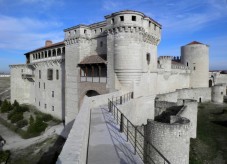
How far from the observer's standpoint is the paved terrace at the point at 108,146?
5.38 metres

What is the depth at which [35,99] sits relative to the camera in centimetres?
3347

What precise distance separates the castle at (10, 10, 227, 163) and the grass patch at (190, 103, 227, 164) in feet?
4.69

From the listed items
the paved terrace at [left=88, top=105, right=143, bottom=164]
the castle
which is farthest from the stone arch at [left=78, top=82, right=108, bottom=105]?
the paved terrace at [left=88, top=105, right=143, bottom=164]

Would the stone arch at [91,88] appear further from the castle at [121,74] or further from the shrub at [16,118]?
the shrub at [16,118]

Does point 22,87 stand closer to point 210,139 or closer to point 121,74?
point 121,74

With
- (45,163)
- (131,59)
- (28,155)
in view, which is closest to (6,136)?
(28,155)

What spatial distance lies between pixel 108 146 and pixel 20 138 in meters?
19.2

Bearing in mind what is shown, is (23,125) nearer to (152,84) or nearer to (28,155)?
(28,155)

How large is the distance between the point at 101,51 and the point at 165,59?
1099 cm

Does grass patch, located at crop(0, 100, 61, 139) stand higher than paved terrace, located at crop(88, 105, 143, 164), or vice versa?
paved terrace, located at crop(88, 105, 143, 164)

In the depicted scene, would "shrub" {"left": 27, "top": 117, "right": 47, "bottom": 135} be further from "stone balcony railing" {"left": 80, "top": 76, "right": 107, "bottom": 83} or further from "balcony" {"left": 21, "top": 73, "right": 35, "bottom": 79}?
"balcony" {"left": 21, "top": 73, "right": 35, "bottom": 79}

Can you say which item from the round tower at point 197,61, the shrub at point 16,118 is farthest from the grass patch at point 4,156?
the round tower at point 197,61

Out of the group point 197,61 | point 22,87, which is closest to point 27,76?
point 22,87

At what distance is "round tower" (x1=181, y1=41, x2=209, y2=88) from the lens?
118 ft
